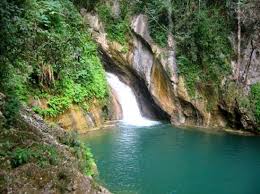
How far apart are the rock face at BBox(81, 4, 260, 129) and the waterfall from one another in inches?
Result: 33.2

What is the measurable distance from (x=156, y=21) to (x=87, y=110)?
22.1 feet

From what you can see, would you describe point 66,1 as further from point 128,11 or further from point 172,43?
point 172,43

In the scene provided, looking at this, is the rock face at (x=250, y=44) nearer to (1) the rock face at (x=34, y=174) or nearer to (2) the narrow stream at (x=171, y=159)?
(2) the narrow stream at (x=171, y=159)

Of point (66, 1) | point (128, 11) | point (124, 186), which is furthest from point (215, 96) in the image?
point (124, 186)

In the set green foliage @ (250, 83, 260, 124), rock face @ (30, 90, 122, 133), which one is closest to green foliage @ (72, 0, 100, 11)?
rock face @ (30, 90, 122, 133)

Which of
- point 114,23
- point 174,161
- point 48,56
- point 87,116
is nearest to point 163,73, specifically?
point 114,23

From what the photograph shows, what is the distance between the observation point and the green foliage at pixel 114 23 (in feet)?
77.3

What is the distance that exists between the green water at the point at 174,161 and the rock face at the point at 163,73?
152cm

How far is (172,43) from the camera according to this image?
78.0 feet

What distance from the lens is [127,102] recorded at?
23.8 metres

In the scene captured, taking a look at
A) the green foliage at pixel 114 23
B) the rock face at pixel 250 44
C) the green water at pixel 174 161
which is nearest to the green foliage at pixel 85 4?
the green foliage at pixel 114 23

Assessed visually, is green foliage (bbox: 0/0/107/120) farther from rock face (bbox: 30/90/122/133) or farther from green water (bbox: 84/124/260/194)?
green water (bbox: 84/124/260/194)

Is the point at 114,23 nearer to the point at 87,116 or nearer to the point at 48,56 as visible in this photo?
the point at 87,116

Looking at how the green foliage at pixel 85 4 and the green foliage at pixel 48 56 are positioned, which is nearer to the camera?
the green foliage at pixel 48 56
